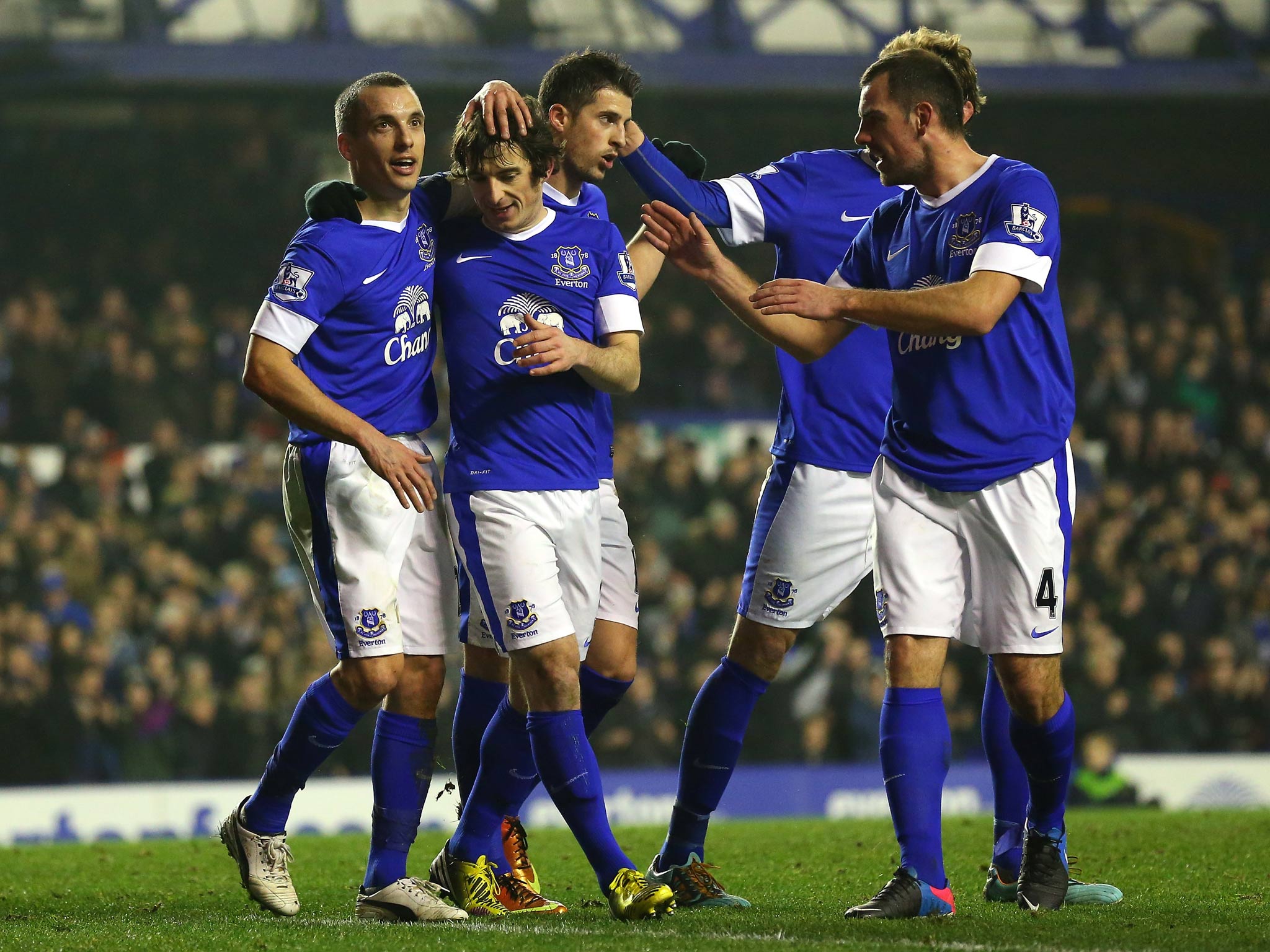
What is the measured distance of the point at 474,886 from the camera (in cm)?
466

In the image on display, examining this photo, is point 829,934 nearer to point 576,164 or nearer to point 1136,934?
point 1136,934

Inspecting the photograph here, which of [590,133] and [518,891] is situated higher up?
[590,133]

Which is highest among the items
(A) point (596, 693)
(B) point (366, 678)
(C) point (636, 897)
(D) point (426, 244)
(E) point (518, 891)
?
(D) point (426, 244)

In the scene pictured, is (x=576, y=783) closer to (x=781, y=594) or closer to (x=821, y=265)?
(x=781, y=594)

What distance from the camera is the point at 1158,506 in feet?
47.3

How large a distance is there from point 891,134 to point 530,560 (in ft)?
5.17

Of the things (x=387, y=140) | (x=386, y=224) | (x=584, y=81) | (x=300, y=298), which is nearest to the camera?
(x=300, y=298)

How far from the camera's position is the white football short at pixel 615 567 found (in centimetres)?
504

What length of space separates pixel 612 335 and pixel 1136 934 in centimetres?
218

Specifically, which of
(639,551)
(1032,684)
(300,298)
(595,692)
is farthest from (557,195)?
(639,551)

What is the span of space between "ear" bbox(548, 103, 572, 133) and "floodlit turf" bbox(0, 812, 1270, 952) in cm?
241

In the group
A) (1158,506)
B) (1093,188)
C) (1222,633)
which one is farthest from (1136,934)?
(1093,188)

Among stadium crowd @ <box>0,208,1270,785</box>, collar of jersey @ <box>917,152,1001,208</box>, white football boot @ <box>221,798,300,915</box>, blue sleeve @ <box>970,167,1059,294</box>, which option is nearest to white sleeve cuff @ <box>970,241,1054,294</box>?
blue sleeve @ <box>970,167,1059,294</box>

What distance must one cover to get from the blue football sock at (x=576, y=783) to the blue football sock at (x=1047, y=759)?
1186 millimetres
